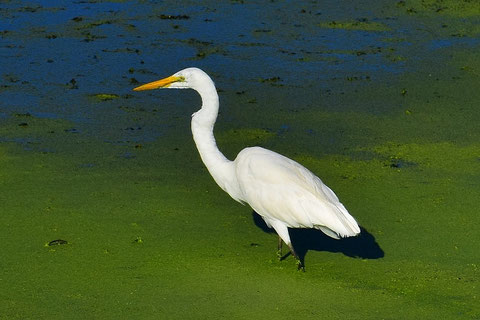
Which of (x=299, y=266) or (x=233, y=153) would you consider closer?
(x=299, y=266)

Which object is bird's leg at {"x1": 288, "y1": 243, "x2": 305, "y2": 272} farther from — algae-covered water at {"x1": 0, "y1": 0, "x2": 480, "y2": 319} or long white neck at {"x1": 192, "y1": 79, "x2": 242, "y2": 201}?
long white neck at {"x1": 192, "y1": 79, "x2": 242, "y2": 201}

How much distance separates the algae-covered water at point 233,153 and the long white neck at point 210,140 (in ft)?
0.76

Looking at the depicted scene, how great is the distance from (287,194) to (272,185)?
0.08m

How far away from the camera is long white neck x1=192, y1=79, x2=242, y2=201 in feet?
12.5

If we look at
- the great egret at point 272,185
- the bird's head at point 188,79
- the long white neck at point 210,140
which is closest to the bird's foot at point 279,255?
the great egret at point 272,185

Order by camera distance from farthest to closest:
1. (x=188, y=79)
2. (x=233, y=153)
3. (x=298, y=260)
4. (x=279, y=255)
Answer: (x=233, y=153)
(x=188, y=79)
(x=279, y=255)
(x=298, y=260)

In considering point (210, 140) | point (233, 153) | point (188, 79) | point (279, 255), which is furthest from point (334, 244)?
point (233, 153)

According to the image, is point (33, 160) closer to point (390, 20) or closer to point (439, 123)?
point (439, 123)

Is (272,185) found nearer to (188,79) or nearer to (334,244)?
(334,244)

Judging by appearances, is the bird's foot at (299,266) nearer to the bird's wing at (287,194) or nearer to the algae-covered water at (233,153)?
the algae-covered water at (233,153)

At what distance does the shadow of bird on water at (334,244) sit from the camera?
3.75 m

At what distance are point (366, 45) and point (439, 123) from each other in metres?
1.56

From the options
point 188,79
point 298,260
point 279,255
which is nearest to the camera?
point 298,260

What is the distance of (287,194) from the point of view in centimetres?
360
